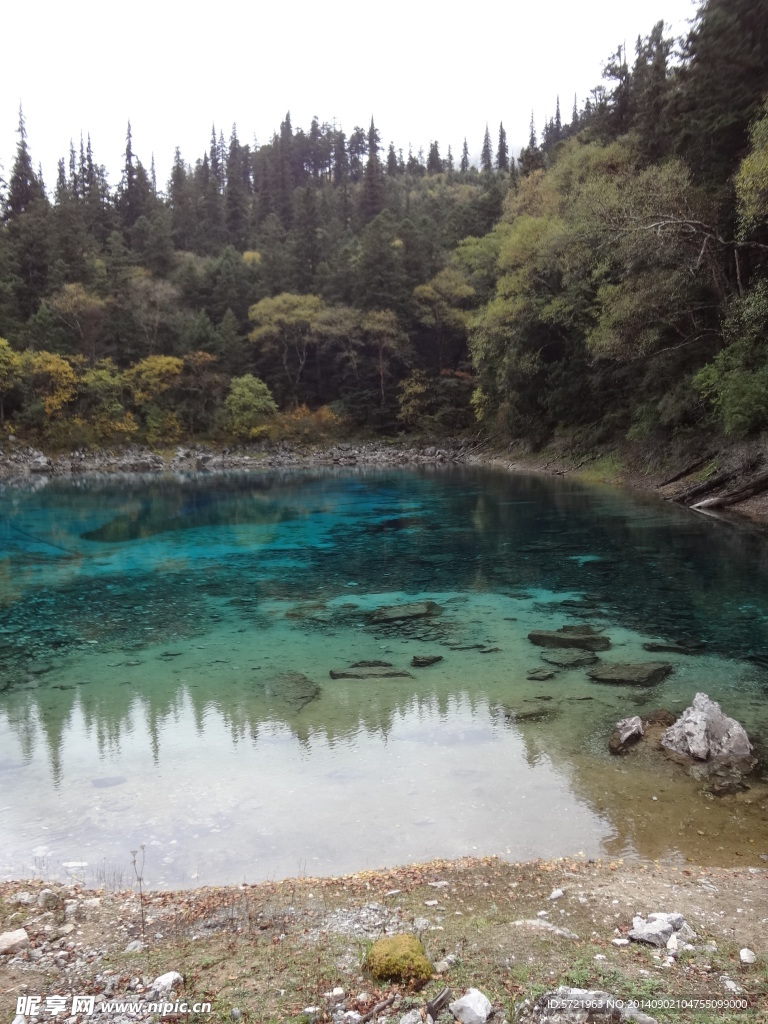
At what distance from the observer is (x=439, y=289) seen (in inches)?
2341

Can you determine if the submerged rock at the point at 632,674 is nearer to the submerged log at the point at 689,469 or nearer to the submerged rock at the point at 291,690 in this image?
the submerged rock at the point at 291,690

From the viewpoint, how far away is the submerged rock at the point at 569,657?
10.4 m

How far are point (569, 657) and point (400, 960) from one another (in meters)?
7.56

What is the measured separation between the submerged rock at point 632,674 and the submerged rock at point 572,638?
100cm

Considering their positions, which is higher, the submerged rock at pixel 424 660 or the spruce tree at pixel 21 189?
the spruce tree at pixel 21 189

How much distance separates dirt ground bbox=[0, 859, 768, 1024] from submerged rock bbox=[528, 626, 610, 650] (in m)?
6.11

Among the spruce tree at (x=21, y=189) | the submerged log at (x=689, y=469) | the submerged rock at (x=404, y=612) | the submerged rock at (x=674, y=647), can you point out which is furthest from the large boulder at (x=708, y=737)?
the spruce tree at (x=21, y=189)

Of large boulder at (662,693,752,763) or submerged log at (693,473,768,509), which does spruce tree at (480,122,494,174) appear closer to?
submerged log at (693,473,768,509)

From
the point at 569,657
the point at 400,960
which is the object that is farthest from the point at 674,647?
the point at 400,960

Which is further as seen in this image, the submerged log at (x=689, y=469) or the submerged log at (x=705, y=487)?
the submerged log at (x=689, y=469)

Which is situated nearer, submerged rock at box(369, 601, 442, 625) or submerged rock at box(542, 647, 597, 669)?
submerged rock at box(542, 647, 597, 669)

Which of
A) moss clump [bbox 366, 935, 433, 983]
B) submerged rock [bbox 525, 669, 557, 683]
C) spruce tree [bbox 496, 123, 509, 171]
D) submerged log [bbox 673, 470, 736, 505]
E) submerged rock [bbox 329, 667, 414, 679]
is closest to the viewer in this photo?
moss clump [bbox 366, 935, 433, 983]

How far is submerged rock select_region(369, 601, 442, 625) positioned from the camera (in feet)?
43.7

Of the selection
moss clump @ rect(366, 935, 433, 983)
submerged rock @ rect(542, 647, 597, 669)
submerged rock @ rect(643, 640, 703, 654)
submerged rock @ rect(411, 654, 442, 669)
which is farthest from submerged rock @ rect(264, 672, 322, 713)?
submerged rock @ rect(643, 640, 703, 654)
